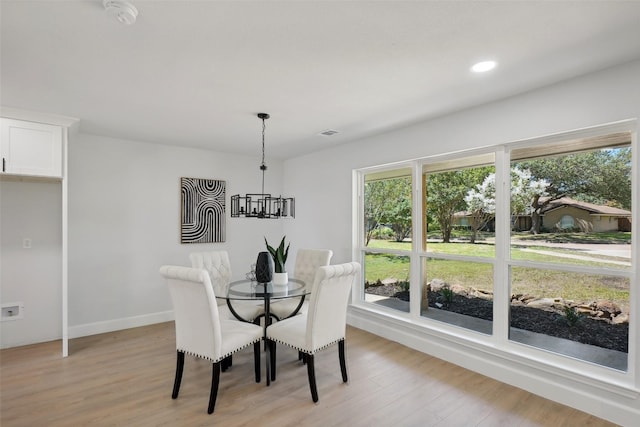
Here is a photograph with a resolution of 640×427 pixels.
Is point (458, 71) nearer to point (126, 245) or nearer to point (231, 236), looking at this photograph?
point (231, 236)

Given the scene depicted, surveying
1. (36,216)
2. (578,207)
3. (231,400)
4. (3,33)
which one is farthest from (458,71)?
(36,216)

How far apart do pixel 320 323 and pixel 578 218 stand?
2208mm

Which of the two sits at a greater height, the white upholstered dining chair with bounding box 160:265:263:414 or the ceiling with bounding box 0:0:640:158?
the ceiling with bounding box 0:0:640:158

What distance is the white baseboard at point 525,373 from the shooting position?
87.4 inches

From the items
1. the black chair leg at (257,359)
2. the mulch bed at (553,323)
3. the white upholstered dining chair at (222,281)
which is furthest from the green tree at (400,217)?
the black chair leg at (257,359)

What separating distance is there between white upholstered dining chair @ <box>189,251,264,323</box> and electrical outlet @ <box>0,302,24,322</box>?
1.93 meters

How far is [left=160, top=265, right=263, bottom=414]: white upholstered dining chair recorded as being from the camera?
232 cm

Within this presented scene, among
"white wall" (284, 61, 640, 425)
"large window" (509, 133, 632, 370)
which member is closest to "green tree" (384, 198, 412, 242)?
"white wall" (284, 61, 640, 425)

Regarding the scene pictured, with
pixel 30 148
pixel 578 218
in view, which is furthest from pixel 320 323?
pixel 30 148

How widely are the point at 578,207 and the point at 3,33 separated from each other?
401 centimetres

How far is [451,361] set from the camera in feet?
10.5

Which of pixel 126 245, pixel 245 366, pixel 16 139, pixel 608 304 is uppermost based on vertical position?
pixel 16 139

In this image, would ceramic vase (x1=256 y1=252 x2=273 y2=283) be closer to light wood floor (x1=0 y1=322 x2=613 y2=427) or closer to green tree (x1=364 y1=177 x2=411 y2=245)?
light wood floor (x1=0 y1=322 x2=613 y2=427)

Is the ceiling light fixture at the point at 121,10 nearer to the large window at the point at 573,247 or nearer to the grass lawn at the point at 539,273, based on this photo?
the large window at the point at 573,247
